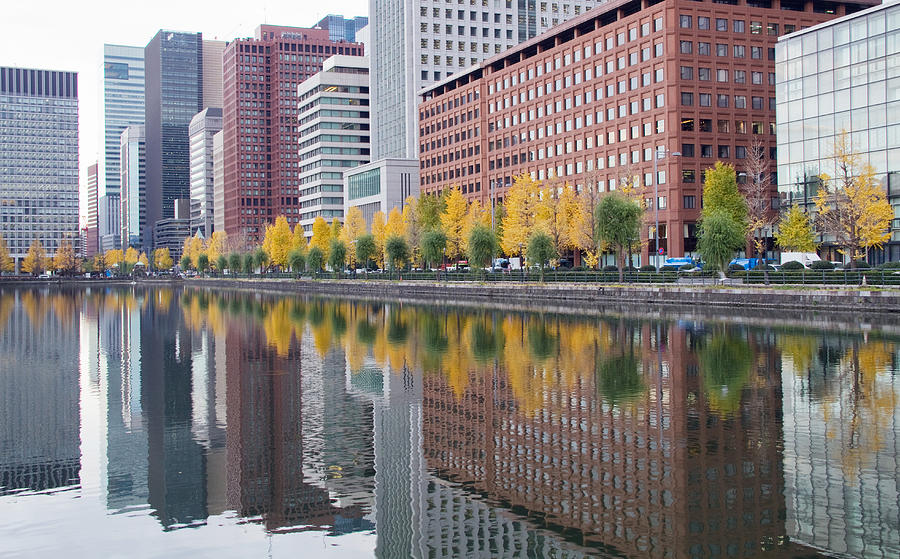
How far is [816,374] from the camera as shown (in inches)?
1110

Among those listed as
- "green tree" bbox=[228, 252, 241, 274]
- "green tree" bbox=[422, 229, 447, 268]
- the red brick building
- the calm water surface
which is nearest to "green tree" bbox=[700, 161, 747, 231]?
the red brick building

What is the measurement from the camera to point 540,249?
83.9 m

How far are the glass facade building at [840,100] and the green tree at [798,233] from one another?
2.63 meters

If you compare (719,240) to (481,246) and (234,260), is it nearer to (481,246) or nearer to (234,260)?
(481,246)

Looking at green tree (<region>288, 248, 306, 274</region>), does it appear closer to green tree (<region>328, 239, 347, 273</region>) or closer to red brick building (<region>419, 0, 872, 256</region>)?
green tree (<region>328, 239, 347, 273</region>)

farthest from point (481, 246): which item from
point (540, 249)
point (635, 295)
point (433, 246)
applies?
point (635, 295)

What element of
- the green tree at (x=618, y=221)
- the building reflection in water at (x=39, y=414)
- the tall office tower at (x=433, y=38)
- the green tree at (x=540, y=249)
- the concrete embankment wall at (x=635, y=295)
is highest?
the tall office tower at (x=433, y=38)

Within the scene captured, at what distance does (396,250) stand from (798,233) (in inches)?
2077

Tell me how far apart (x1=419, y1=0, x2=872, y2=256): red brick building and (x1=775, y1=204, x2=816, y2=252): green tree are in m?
Answer: 14.2

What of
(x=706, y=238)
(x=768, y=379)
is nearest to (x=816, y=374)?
(x=768, y=379)

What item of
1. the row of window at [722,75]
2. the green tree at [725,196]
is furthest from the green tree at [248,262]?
the green tree at [725,196]

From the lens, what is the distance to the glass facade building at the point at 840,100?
83.7 meters

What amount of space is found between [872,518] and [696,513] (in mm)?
2596

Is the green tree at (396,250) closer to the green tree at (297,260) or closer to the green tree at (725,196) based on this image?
the green tree at (297,260)
